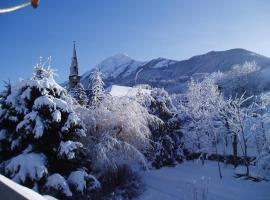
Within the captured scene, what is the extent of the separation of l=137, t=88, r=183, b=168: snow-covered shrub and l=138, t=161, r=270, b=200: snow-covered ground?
1.35m

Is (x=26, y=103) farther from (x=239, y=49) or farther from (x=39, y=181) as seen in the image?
(x=239, y=49)

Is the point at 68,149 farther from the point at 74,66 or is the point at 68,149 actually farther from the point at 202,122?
the point at 74,66

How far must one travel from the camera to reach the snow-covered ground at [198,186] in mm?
17375

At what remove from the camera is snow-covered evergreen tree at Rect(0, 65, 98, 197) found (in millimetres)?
11562

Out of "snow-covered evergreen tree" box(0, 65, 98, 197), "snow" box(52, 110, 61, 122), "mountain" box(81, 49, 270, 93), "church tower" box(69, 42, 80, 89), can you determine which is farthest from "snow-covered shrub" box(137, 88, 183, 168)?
"mountain" box(81, 49, 270, 93)

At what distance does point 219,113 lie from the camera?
1086 inches

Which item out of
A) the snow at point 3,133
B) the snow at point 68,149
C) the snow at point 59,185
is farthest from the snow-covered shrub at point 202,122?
the snow at point 3,133

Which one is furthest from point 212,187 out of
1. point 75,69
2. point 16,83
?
point 75,69

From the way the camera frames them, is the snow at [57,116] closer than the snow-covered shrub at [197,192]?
Yes

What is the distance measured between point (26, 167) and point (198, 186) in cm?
1168

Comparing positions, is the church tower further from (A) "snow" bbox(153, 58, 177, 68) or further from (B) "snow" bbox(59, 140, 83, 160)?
(A) "snow" bbox(153, 58, 177, 68)

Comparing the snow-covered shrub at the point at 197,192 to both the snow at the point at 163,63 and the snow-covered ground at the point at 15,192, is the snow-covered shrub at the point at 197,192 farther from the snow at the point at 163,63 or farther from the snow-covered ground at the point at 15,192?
the snow at the point at 163,63

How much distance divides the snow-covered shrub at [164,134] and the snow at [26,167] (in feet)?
43.5

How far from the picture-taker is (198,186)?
62.2 ft
